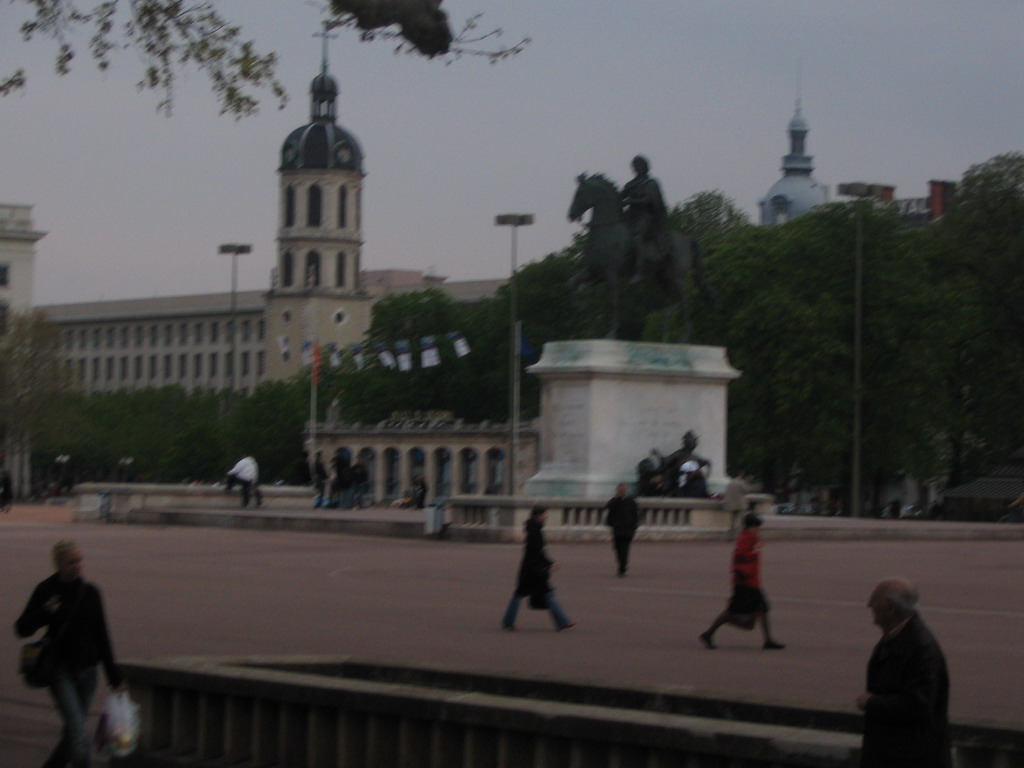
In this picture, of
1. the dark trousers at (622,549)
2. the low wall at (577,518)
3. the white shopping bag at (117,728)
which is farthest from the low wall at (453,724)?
the low wall at (577,518)

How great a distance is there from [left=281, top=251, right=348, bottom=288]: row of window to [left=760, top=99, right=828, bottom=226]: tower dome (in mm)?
37907

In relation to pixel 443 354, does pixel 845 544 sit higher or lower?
lower

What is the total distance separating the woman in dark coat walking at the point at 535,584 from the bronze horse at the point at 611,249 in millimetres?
21745

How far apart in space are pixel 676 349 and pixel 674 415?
1354mm

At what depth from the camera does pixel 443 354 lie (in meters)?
120

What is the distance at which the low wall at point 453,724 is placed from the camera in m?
9.63

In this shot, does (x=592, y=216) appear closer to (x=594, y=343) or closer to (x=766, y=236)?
(x=594, y=343)

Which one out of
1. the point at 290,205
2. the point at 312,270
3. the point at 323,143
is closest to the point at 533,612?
the point at 323,143

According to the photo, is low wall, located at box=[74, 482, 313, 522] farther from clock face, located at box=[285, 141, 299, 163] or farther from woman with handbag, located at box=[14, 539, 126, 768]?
clock face, located at box=[285, 141, 299, 163]

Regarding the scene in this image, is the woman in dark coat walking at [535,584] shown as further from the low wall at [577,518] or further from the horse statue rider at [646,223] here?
the horse statue rider at [646,223]

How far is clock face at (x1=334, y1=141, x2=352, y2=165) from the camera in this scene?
173m

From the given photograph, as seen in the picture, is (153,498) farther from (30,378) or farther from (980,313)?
(30,378)

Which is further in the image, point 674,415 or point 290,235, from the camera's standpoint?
point 290,235

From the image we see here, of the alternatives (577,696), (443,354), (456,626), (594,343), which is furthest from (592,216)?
(443,354)
